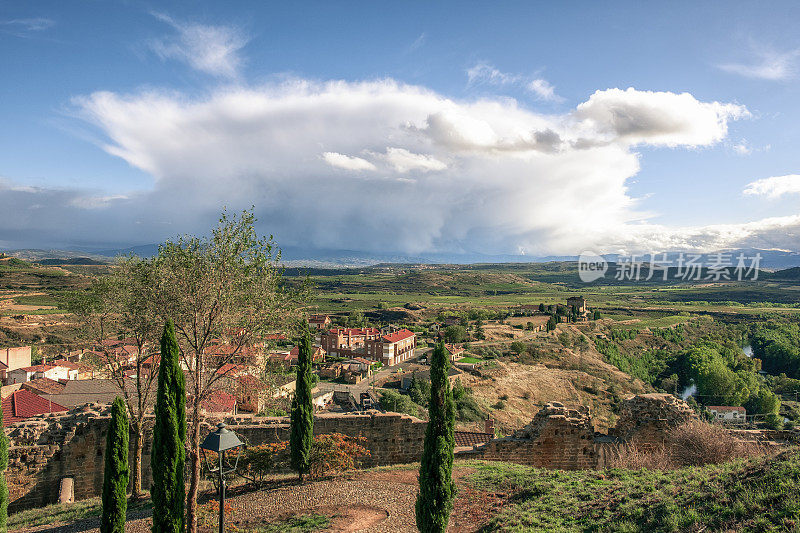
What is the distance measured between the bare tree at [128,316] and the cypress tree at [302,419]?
483cm

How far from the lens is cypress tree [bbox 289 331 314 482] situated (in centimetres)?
1443

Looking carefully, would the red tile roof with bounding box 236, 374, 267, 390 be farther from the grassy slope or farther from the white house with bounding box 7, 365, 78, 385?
the white house with bounding box 7, 365, 78, 385

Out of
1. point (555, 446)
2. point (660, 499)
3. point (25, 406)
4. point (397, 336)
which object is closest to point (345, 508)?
point (660, 499)

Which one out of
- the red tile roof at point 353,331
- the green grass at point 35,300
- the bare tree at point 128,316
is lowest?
the red tile roof at point 353,331

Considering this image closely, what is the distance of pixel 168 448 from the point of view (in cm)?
996

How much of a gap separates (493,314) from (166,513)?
105733 millimetres

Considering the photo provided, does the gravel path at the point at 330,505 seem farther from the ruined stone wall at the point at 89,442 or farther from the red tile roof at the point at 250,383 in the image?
the red tile roof at the point at 250,383

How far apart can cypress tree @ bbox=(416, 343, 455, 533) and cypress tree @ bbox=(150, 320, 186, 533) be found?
5.52 meters

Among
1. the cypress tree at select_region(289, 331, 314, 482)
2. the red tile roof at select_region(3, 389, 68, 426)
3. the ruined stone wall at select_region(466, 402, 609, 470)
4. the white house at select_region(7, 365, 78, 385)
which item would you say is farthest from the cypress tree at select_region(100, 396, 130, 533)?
the white house at select_region(7, 365, 78, 385)

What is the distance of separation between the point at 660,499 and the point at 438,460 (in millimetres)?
4739

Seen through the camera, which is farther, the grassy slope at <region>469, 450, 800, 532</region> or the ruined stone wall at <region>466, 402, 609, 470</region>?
the ruined stone wall at <region>466, 402, 609, 470</region>

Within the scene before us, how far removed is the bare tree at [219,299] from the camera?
12.9m

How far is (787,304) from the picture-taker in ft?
405

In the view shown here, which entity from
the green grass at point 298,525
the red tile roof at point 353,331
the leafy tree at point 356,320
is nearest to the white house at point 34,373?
the green grass at point 298,525
